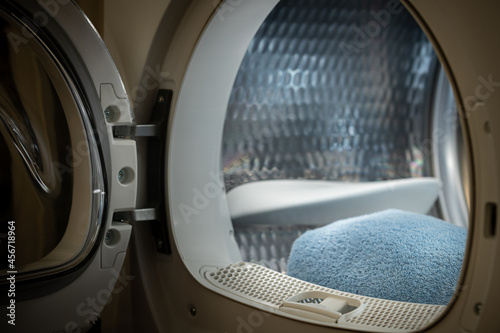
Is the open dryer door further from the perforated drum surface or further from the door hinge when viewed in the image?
the perforated drum surface

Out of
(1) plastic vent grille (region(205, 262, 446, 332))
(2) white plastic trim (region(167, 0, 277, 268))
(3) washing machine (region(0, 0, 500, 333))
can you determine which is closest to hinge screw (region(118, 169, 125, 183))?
(3) washing machine (region(0, 0, 500, 333))

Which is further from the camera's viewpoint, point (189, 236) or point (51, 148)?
point (189, 236)

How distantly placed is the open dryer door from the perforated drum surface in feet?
1.94

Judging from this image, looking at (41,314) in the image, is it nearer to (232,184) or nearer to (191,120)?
(191,120)

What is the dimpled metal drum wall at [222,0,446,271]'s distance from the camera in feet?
5.05

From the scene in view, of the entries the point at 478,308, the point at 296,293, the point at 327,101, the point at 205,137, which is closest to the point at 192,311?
the point at 296,293

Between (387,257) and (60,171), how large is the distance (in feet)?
2.09

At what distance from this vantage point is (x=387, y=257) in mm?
1098

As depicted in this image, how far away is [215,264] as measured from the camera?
1101mm

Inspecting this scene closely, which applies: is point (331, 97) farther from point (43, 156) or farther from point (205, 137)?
point (43, 156)

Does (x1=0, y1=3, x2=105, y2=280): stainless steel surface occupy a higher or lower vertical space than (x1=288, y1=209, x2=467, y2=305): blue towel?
higher

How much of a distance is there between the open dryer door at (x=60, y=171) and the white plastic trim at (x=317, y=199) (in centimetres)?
56

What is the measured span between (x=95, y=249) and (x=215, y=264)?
0.84ft

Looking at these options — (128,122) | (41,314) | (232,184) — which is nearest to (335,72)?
(232,184)
